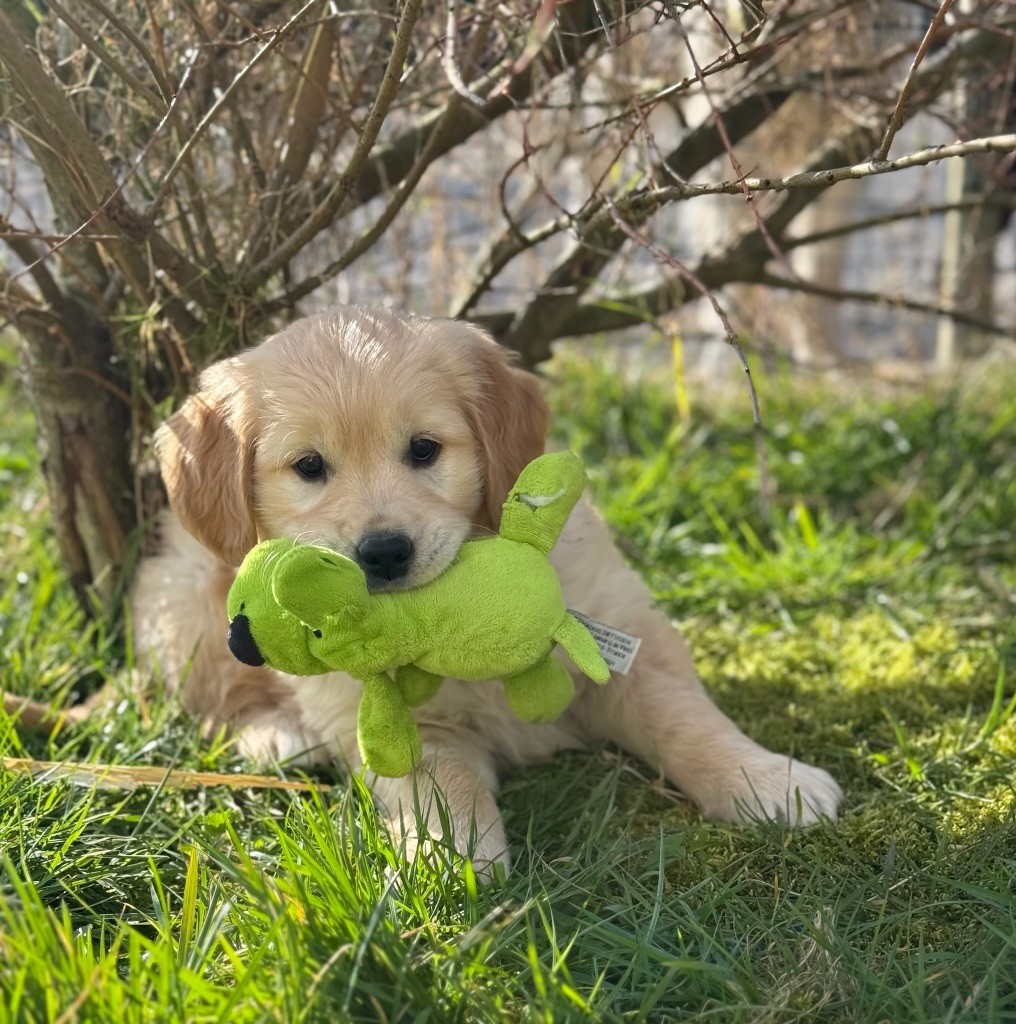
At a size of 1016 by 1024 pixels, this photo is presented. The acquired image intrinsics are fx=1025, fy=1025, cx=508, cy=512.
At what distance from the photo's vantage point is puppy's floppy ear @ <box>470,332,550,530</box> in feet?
6.83

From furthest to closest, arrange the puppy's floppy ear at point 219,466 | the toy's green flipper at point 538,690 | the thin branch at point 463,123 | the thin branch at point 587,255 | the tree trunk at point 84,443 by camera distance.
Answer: the thin branch at point 587,255 → the tree trunk at point 84,443 → the thin branch at point 463,123 → the puppy's floppy ear at point 219,466 → the toy's green flipper at point 538,690

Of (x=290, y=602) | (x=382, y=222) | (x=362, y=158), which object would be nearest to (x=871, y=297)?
(x=382, y=222)

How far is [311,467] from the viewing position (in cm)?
201

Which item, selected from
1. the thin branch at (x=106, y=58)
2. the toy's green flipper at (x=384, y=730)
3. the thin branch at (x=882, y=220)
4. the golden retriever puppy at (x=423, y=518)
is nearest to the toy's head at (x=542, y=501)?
the golden retriever puppy at (x=423, y=518)

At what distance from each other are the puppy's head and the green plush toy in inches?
3.2

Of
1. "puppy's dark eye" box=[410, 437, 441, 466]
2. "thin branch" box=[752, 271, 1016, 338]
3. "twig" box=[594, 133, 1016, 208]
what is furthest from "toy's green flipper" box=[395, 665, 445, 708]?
"thin branch" box=[752, 271, 1016, 338]

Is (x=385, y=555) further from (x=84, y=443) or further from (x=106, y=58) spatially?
(x=84, y=443)

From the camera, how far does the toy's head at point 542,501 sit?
1816 millimetres

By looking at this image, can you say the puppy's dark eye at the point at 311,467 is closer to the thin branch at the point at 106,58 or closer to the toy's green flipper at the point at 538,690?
the toy's green flipper at the point at 538,690

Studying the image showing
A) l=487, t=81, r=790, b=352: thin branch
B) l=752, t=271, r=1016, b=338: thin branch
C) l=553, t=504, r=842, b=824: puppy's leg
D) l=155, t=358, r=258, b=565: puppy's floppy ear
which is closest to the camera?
Answer: l=553, t=504, r=842, b=824: puppy's leg

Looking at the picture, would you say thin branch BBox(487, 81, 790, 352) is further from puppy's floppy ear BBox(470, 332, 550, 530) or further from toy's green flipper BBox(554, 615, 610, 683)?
toy's green flipper BBox(554, 615, 610, 683)

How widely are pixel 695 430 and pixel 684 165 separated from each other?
164cm

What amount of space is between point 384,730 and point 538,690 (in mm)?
288

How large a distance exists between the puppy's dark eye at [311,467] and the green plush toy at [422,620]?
261 millimetres
